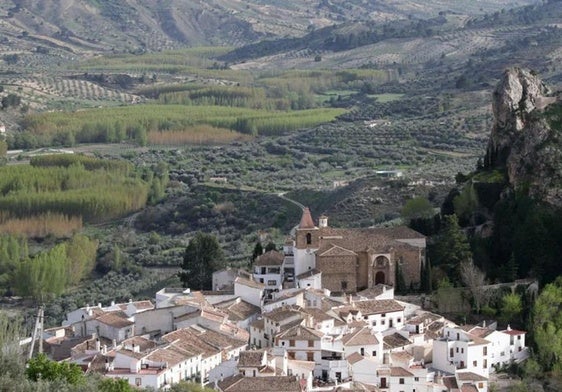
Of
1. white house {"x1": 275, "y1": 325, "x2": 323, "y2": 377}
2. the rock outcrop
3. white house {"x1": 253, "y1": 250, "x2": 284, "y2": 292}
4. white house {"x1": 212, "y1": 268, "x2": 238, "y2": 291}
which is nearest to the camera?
white house {"x1": 275, "y1": 325, "x2": 323, "y2": 377}

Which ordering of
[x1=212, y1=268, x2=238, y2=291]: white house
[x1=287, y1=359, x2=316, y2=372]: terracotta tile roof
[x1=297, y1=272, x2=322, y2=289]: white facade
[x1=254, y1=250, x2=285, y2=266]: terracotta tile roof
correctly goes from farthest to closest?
1. [x1=212, y1=268, x2=238, y2=291]: white house
2. [x1=254, y1=250, x2=285, y2=266]: terracotta tile roof
3. [x1=297, y1=272, x2=322, y2=289]: white facade
4. [x1=287, y1=359, x2=316, y2=372]: terracotta tile roof

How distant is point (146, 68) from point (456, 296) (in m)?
137

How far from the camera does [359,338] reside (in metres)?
48.3

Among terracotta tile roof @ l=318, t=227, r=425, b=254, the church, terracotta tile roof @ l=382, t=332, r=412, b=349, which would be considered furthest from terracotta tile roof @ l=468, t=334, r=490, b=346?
terracotta tile roof @ l=318, t=227, r=425, b=254

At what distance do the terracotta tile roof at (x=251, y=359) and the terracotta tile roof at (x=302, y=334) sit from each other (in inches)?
78.7

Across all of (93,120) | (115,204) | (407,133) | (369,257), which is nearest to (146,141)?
(93,120)

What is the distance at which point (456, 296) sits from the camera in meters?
54.4

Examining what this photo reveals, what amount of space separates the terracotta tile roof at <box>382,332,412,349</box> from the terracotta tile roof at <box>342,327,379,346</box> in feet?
3.20

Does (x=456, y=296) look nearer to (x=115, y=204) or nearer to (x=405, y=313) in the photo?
(x=405, y=313)

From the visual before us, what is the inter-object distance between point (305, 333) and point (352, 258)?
7639mm

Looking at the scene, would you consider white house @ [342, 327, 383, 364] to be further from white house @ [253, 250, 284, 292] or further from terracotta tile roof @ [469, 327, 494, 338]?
white house @ [253, 250, 284, 292]

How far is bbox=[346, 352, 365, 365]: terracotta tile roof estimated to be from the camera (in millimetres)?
47438

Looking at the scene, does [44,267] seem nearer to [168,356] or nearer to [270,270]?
[270,270]

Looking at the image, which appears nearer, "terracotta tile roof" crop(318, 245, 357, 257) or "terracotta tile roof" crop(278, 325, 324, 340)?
"terracotta tile roof" crop(278, 325, 324, 340)
